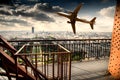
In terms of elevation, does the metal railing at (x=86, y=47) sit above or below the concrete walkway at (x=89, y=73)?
above

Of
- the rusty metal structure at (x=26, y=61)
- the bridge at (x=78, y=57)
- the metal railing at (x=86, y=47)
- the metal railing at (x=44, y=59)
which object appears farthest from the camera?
the metal railing at (x=86, y=47)

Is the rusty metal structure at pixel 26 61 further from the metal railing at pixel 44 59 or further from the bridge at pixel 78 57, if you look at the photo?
the bridge at pixel 78 57

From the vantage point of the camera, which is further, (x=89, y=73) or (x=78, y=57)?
(x=78, y=57)

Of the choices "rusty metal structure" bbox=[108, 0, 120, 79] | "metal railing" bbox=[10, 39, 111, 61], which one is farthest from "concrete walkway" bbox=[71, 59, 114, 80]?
"metal railing" bbox=[10, 39, 111, 61]

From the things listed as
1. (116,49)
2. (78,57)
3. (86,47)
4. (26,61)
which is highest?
(26,61)

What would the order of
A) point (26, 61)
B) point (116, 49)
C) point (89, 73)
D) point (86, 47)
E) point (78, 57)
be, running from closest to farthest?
point (26, 61), point (116, 49), point (89, 73), point (78, 57), point (86, 47)

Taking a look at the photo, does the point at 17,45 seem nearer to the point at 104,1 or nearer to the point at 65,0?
the point at 104,1

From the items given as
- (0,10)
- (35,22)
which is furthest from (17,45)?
(0,10)

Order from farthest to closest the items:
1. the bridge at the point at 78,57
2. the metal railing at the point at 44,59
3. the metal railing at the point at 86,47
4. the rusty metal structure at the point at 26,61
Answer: the metal railing at the point at 86,47, the bridge at the point at 78,57, the metal railing at the point at 44,59, the rusty metal structure at the point at 26,61

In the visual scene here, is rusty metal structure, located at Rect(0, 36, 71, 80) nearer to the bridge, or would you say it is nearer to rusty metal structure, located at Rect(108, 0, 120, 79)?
the bridge

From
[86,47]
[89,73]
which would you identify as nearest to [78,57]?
[86,47]

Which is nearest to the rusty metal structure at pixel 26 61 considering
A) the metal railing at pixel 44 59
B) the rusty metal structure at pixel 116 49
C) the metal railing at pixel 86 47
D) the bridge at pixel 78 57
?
the metal railing at pixel 44 59

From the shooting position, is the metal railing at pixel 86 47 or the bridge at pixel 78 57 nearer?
the bridge at pixel 78 57

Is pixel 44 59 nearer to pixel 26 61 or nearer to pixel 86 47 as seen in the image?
pixel 26 61
